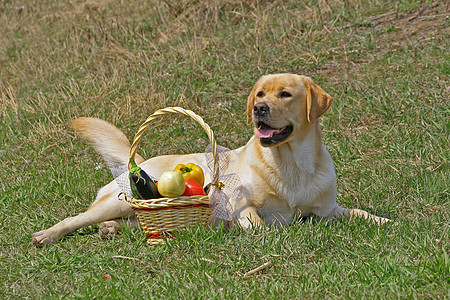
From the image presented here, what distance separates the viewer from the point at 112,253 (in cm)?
348

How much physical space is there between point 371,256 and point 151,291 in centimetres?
124

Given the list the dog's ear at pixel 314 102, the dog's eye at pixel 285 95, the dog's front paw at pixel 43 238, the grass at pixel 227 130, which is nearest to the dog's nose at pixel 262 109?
the dog's eye at pixel 285 95

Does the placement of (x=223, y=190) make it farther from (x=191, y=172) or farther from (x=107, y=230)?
(x=107, y=230)

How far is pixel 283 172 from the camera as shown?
3879mm

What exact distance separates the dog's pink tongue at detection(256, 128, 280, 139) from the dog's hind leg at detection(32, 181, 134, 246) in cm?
117

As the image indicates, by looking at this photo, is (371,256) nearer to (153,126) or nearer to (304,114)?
(304,114)

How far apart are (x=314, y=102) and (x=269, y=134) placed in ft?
1.42

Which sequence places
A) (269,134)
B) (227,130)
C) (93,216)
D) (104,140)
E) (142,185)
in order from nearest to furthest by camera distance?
(142,185) < (269,134) < (93,216) < (104,140) < (227,130)

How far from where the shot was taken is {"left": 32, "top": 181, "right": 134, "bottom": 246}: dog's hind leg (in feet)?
12.3

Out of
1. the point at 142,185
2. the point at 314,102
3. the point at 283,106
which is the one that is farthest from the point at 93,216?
the point at 314,102

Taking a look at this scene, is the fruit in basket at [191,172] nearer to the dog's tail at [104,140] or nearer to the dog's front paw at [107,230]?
the dog's front paw at [107,230]

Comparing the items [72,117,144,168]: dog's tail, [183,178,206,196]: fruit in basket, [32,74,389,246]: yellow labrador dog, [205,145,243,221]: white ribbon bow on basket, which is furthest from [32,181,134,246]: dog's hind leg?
[205,145,243,221]: white ribbon bow on basket

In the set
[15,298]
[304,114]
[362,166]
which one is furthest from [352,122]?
[15,298]

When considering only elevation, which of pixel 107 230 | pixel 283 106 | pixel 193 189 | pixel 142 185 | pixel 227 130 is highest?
pixel 283 106
